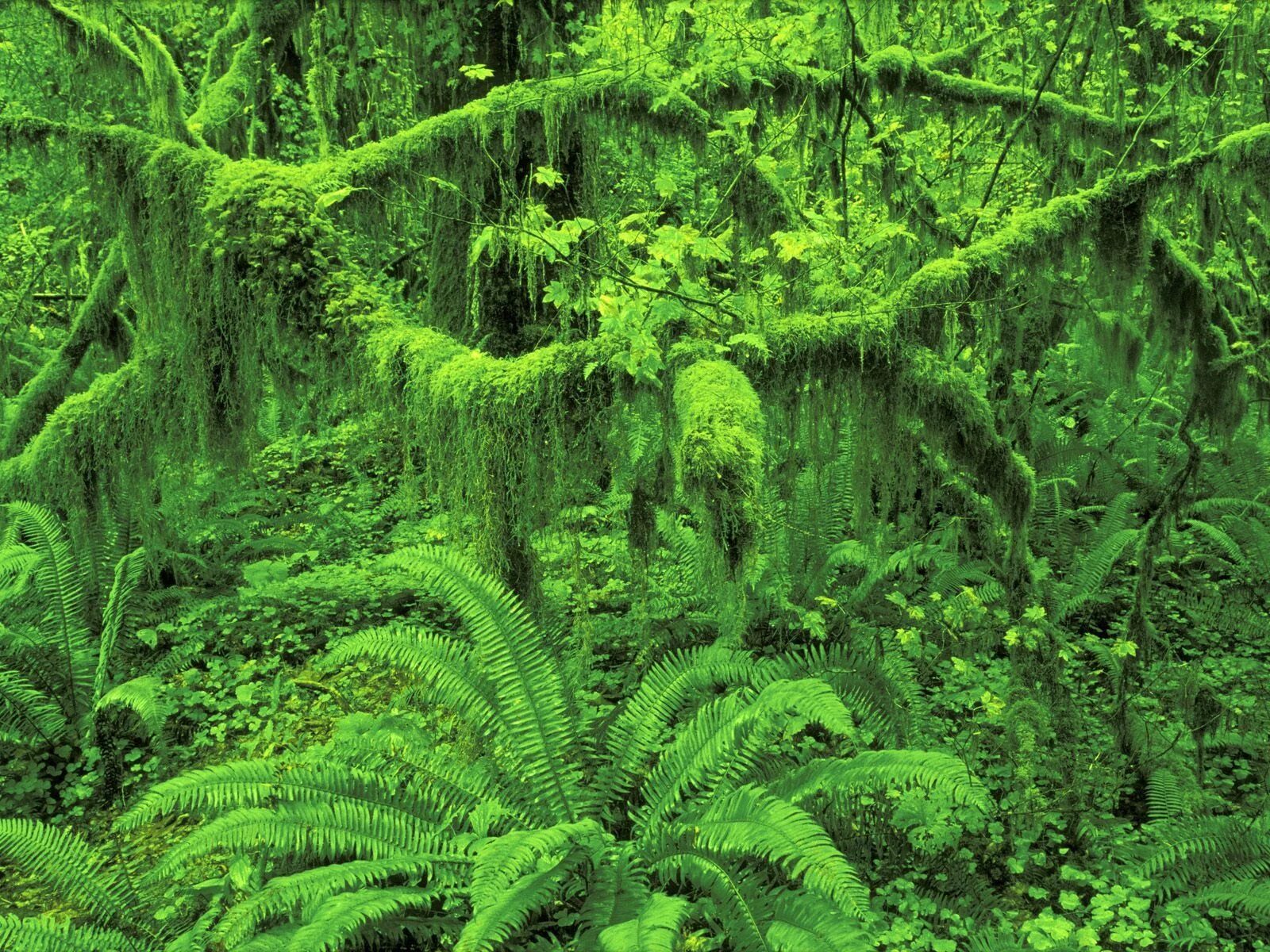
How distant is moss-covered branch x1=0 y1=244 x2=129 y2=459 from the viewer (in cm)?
544

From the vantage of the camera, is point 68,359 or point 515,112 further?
point 68,359

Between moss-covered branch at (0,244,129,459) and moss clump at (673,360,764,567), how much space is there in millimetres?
4382

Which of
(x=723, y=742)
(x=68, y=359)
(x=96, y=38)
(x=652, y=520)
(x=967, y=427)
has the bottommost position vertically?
(x=723, y=742)

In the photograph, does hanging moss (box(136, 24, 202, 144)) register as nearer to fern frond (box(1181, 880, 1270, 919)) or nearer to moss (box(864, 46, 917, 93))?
moss (box(864, 46, 917, 93))

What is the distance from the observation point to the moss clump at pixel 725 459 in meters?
2.54

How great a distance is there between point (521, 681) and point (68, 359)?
3.81 m

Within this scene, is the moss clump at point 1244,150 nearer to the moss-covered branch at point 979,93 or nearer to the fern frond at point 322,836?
the moss-covered branch at point 979,93

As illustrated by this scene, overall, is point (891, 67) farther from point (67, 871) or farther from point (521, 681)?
point (67, 871)

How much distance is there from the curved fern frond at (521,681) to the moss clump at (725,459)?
1.48m

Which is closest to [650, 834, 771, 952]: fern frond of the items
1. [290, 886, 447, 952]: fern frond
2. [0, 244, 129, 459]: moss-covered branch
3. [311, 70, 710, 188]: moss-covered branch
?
[290, 886, 447, 952]: fern frond

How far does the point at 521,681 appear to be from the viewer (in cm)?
396

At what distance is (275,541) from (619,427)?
4101mm

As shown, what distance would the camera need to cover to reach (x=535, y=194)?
449cm

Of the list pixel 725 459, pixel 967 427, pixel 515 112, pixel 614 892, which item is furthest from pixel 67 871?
pixel 967 427
